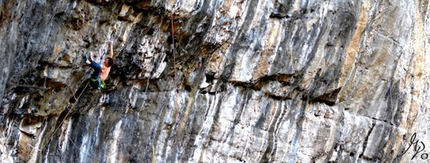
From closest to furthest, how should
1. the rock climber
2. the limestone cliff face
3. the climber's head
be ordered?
1. the limestone cliff face
2. the rock climber
3. the climber's head

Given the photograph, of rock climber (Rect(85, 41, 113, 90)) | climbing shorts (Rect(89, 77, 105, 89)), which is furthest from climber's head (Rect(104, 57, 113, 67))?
climbing shorts (Rect(89, 77, 105, 89))

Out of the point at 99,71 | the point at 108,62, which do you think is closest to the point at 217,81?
the point at 108,62

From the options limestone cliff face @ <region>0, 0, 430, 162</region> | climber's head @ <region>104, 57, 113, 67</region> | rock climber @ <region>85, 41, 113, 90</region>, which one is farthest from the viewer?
climber's head @ <region>104, 57, 113, 67</region>

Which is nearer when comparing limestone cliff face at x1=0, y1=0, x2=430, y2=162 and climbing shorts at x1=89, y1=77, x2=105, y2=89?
limestone cliff face at x1=0, y1=0, x2=430, y2=162

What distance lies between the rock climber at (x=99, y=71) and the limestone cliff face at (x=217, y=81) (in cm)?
11

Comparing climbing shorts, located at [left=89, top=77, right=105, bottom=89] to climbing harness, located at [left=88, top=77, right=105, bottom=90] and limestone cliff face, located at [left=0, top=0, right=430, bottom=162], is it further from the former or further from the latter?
limestone cliff face, located at [left=0, top=0, right=430, bottom=162]

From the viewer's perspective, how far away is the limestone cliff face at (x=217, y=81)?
8289 millimetres

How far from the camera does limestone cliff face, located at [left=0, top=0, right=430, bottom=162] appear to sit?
8.29 metres

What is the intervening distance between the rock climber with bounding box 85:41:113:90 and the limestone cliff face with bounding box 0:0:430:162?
105 mm

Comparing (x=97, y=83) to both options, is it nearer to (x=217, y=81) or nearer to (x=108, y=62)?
(x=108, y=62)

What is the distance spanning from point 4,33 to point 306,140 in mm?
8294

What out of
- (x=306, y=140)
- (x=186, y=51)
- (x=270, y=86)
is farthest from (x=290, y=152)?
(x=186, y=51)

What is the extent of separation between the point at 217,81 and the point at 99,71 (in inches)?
113

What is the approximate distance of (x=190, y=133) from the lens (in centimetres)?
1106
